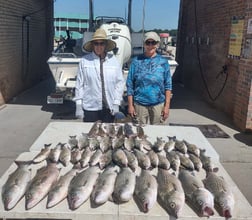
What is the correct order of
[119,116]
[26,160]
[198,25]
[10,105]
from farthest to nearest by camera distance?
[198,25], [10,105], [119,116], [26,160]

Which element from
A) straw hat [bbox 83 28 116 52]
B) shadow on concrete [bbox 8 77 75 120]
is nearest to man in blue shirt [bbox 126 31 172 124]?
straw hat [bbox 83 28 116 52]

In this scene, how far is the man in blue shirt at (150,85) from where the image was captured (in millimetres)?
4477

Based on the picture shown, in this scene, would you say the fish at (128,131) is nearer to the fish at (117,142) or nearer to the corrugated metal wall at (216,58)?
the fish at (117,142)

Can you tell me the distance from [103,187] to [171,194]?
0.48 meters

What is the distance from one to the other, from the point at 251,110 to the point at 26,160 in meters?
4.84

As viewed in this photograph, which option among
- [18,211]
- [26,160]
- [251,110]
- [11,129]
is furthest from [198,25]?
[18,211]

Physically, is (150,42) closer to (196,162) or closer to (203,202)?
(196,162)

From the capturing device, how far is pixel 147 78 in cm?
451


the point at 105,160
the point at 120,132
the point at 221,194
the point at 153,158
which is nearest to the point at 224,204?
the point at 221,194

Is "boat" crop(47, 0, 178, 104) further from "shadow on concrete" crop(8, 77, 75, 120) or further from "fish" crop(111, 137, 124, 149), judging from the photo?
"fish" crop(111, 137, 124, 149)

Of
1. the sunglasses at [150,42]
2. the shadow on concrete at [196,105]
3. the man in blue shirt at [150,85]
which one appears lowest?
the shadow on concrete at [196,105]

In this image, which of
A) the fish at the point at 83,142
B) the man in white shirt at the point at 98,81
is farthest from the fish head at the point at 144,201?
the man in white shirt at the point at 98,81

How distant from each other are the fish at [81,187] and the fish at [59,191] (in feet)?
0.12

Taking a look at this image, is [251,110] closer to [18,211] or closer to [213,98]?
[213,98]
